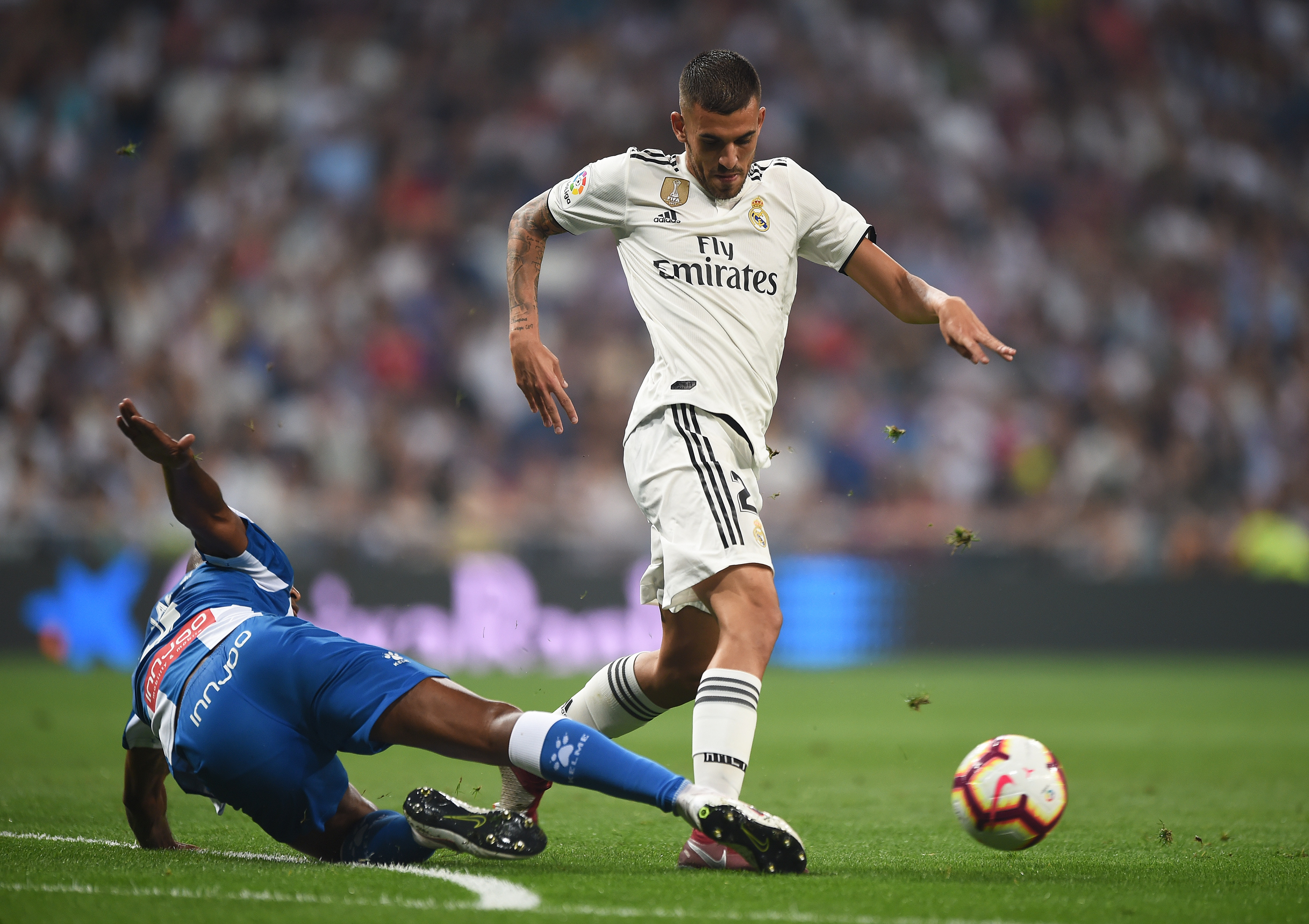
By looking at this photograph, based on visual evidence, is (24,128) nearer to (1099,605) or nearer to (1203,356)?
(1099,605)

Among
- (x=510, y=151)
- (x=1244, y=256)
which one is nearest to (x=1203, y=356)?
(x=1244, y=256)

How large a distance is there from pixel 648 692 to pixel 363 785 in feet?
8.16

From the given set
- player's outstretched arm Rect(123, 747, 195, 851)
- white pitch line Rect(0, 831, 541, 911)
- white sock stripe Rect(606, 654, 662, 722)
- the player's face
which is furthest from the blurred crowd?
the player's face

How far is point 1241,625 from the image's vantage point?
47.9 ft

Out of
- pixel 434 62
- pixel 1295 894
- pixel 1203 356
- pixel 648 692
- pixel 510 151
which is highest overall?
pixel 434 62

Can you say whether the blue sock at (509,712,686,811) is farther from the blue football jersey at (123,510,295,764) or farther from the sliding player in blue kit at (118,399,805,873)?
the blue football jersey at (123,510,295,764)

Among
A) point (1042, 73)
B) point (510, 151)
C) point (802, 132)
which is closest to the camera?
point (510, 151)

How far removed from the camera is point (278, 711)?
373cm

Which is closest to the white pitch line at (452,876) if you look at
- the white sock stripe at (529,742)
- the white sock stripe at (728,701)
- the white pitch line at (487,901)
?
the white pitch line at (487,901)

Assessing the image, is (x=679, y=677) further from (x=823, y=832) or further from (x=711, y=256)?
(x=711, y=256)

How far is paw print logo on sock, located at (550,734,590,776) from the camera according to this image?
3652 mm

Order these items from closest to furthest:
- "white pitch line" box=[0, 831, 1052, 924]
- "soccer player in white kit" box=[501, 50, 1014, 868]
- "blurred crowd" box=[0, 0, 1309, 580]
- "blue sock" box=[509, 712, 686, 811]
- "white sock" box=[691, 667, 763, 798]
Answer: "white pitch line" box=[0, 831, 1052, 924]
"blue sock" box=[509, 712, 686, 811]
"white sock" box=[691, 667, 763, 798]
"soccer player in white kit" box=[501, 50, 1014, 868]
"blurred crowd" box=[0, 0, 1309, 580]

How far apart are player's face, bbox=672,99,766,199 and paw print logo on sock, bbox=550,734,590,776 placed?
5.97ft

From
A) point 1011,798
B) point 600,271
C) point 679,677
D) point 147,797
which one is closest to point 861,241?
point 679,677
